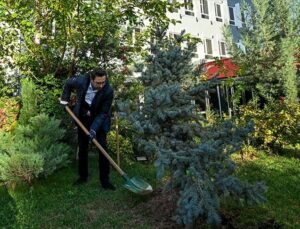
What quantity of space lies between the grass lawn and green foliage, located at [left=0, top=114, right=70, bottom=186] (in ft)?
1.18

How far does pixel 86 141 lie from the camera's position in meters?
7.61

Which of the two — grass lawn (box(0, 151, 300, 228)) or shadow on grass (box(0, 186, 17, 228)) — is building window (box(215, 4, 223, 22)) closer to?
grass lawn (box(0, 151, 300, 228))

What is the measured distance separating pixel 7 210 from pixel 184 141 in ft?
9.88

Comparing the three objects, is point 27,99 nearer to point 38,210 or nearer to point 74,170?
Result: point 74,170

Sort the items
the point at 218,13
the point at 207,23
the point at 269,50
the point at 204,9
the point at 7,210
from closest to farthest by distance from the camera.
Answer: the point at 7,210 → the point at 269,50 → the point at 207,23 → the point at 204,9 → the point at 218,13

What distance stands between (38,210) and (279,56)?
10234 millimetres

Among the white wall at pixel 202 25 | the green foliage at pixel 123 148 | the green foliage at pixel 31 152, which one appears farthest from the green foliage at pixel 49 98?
the white wall at pixel 202 25

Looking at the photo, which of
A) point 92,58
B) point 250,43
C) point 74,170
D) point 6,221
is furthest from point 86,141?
point 250,43

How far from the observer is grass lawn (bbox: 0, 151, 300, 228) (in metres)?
5.29

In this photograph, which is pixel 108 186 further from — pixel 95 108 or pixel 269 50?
pixel 269 50

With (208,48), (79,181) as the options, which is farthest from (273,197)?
(208,48)

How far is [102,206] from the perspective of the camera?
6121 millimetres

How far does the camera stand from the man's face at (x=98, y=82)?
22.6ft

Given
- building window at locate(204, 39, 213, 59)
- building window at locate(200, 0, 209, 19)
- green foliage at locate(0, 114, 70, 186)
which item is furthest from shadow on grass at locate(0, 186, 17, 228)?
building window at locate(200, 0, 209, 19)
